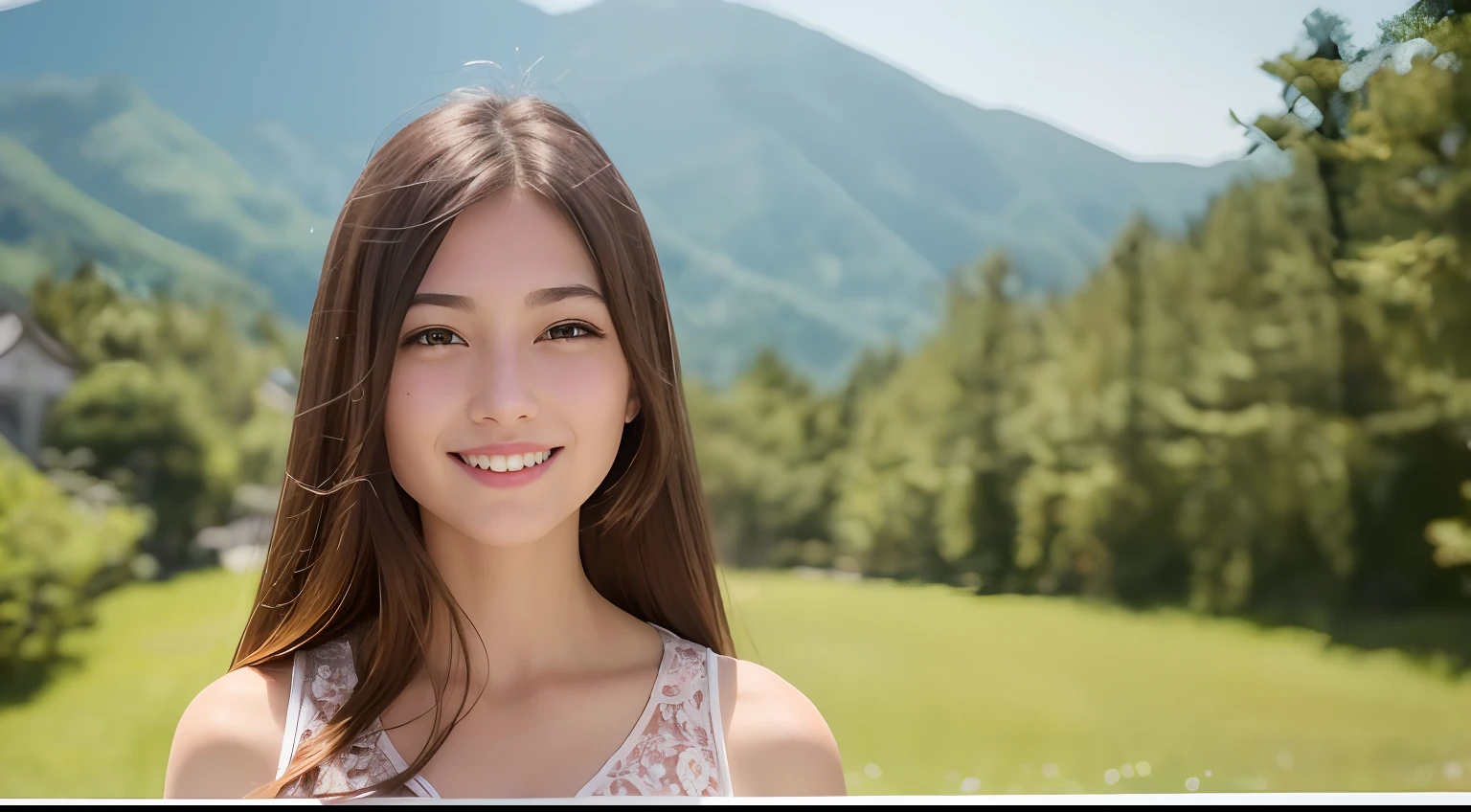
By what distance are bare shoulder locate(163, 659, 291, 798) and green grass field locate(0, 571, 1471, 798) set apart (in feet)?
12.7

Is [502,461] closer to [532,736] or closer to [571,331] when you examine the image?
[571,331]

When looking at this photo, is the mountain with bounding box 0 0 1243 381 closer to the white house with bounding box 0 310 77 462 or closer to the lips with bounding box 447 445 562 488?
the white house with bounding box 0 310 77 462

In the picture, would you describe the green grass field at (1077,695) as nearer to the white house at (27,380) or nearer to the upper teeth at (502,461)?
the white house at (27,380)

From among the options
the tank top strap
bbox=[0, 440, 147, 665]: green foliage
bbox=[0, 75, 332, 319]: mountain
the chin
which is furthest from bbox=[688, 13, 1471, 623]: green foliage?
the chin

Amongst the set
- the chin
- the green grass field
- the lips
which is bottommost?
the green grass field

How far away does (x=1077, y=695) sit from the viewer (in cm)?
532

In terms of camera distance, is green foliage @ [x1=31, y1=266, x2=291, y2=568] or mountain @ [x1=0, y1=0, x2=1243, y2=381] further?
green foliage @ [x1=31, y1=266, x2=291, y2=568]

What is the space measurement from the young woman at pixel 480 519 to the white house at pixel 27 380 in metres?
3.85

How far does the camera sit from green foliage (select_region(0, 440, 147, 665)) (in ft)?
14.0

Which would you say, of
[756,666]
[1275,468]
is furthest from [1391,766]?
[756,666]

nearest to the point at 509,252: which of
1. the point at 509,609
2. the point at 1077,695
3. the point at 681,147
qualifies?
the point at 509,609

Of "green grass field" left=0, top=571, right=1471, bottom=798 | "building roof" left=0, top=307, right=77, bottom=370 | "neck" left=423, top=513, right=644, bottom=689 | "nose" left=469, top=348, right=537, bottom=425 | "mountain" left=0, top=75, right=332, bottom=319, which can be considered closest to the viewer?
"nose" left=469, top=348, right=537, bottom=425

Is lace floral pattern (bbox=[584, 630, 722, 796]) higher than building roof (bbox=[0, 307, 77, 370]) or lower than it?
lower

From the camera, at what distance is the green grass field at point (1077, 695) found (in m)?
5.01
